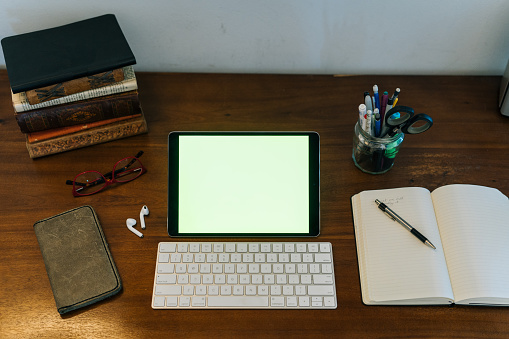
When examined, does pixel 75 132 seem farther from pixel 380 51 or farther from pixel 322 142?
pixel 380 51

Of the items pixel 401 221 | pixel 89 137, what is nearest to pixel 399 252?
pixel 401 221

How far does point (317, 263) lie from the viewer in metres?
0.95

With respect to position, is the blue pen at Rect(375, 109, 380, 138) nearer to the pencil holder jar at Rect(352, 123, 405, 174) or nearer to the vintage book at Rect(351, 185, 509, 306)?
the pencil holder jar at Rect(352, 123, 405, 174)

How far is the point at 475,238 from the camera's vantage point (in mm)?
932

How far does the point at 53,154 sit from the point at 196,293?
476mm

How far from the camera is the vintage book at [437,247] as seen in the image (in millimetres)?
886

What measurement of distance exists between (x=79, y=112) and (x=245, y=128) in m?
0.37

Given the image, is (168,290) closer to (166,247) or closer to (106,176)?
(166,247)

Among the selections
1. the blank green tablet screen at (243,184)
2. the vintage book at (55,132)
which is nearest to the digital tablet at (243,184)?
the blank green tablet screen at (243,184)

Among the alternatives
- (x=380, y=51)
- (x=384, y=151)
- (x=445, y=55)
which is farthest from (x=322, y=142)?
(x=445, y=55)

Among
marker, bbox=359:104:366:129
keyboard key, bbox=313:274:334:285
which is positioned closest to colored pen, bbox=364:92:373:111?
marker, bbox=359:104:366:129

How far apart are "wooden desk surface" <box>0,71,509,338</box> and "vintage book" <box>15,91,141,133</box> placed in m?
0.08

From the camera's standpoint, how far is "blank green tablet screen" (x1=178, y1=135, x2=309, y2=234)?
0.98 m

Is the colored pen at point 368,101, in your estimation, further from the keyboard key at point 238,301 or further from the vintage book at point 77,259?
the vintage book at point 77,259
